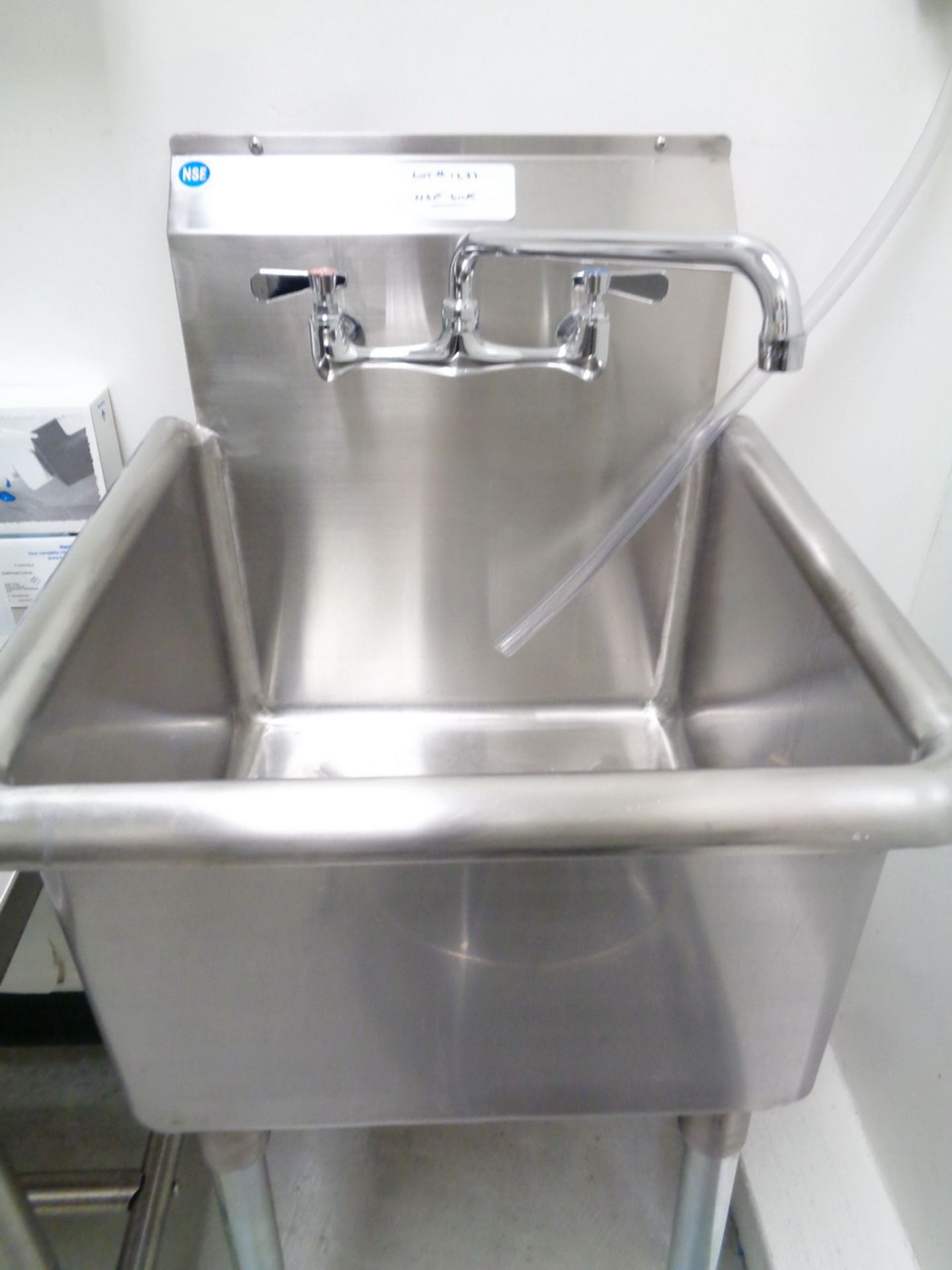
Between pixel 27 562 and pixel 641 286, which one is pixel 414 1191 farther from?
pixel 641 286

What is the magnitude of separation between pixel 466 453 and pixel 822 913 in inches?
20.6

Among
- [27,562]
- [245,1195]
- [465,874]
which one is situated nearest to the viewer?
[465,874]

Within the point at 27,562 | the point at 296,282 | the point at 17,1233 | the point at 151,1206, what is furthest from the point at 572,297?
the point at 151,1206

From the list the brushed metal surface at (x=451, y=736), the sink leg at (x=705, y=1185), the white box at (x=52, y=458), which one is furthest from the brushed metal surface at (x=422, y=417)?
the sink leg at (x=705, y=1185)

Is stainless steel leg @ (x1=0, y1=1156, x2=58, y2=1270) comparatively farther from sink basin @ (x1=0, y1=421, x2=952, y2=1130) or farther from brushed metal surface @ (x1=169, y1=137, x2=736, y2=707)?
brushed metal surface @ (x1=169, y1=137, x2=736, y2=707)

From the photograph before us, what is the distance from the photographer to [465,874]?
0.42 m

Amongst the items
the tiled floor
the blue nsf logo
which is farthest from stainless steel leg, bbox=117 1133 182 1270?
the blue nsf logo

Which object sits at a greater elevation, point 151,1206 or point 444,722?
point 444,722

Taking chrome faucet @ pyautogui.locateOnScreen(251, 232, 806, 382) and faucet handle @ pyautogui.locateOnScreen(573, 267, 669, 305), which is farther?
faucet handle @ pyautogui.locateOnScreen(573, 267, 669, 305)

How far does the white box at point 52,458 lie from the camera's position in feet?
2.55

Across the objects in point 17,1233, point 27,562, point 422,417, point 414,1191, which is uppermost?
point 422,417

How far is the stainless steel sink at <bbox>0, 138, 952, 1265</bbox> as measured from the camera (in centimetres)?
39

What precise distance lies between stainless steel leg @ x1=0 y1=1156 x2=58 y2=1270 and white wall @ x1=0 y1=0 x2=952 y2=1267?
0.66m

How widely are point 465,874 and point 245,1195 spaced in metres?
0.39
